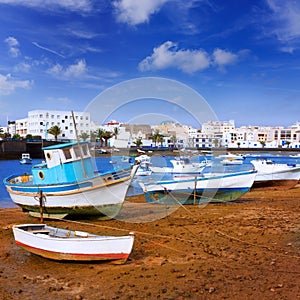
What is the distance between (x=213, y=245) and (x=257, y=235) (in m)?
2.01

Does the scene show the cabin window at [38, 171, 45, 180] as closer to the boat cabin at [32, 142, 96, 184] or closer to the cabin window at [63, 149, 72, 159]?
the boat cabin at [32, 142, 96, 184]

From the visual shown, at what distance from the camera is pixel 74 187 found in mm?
13641

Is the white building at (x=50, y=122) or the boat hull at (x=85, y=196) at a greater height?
the white building at (x=50, y=122)

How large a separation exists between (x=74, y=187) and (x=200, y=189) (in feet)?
25.0

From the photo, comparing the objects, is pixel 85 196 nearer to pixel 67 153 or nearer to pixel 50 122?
pixel 67 153

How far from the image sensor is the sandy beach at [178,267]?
24.2 feet

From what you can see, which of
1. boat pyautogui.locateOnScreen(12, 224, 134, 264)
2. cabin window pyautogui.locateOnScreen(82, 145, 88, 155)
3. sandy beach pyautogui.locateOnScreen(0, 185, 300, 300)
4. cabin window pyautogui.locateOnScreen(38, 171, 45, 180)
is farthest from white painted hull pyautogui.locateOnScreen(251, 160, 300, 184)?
boat pyautogui.locateOnScreen(12, 224, 134, 264)

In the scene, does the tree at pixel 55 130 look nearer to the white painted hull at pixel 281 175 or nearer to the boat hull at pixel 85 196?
the white painted hull at pixel 281 175

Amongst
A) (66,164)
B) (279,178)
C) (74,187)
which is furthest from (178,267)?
(279,178)

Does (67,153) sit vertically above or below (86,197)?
above

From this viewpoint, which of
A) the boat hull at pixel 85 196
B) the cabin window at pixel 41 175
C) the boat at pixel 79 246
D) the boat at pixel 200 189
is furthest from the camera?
the boat at pixel 200 189

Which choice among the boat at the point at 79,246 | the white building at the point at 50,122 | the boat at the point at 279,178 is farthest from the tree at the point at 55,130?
the boat at the point at 79,246

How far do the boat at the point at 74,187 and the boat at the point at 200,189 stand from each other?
15.7 feet

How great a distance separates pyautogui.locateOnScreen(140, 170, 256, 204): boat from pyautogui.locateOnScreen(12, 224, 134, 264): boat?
32.4 ft
